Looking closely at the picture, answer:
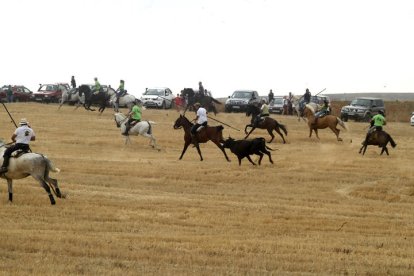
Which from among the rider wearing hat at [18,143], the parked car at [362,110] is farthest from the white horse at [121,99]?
the rider wearing hat at [18,143]

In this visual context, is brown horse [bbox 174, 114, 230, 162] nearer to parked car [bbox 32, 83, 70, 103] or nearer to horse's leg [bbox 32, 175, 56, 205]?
horse's leg [bbox 32, 175, 56, 205]

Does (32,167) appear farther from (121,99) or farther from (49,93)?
(49,93)

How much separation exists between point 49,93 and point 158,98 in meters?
9.19

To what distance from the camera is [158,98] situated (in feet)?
198

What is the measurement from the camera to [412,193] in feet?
81.9

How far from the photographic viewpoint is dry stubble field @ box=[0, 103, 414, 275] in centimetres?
1353

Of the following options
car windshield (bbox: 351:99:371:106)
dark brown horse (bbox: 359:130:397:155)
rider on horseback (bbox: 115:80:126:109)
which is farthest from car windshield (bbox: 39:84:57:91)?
dark brown horse (bbox: 359:130:397:155)

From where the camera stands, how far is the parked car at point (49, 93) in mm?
63188

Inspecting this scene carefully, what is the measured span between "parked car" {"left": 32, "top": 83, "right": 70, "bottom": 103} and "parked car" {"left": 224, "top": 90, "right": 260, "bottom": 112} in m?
13.1

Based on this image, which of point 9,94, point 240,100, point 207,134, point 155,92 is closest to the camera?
point 207,134

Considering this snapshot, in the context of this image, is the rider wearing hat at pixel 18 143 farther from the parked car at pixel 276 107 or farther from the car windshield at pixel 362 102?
the parked car at pixel 276 107

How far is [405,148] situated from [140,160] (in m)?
14.1

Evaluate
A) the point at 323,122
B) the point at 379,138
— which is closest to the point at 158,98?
the point at 323,122

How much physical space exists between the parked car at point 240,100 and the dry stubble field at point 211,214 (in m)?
20.5
